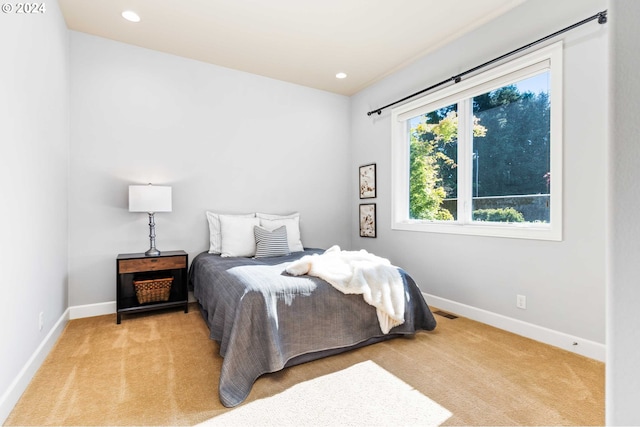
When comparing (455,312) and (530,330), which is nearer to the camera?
(530,330)

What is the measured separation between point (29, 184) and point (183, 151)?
1.77 m

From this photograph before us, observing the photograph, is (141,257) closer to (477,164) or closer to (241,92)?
(241,92)

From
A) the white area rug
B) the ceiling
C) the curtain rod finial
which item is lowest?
the white area rug

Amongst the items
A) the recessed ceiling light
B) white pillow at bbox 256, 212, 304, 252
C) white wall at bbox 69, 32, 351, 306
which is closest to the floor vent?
white pillow at bbox 256, 212, 304, 252

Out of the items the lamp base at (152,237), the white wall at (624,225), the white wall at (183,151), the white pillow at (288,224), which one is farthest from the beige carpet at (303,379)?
the white pillow at (288,224)

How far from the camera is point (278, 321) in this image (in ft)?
7.07

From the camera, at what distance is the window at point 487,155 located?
2.63 metres

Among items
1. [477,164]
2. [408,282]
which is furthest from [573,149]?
[408,282]

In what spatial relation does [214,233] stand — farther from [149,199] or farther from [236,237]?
[149,199]

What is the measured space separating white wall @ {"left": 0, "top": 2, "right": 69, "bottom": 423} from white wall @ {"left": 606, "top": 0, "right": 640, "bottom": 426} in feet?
7.90

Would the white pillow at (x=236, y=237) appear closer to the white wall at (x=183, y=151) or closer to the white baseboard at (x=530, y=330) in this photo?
the white wall at (x=183, y=151)

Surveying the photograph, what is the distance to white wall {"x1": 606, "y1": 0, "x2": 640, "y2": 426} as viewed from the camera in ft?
1.87

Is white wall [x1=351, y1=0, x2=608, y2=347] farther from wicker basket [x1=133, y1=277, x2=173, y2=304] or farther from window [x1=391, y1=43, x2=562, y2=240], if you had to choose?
wicker basket [x1=133, y1=277, x2=173, y2=304]

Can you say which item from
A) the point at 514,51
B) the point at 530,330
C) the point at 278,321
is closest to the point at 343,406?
the point at 278,321
